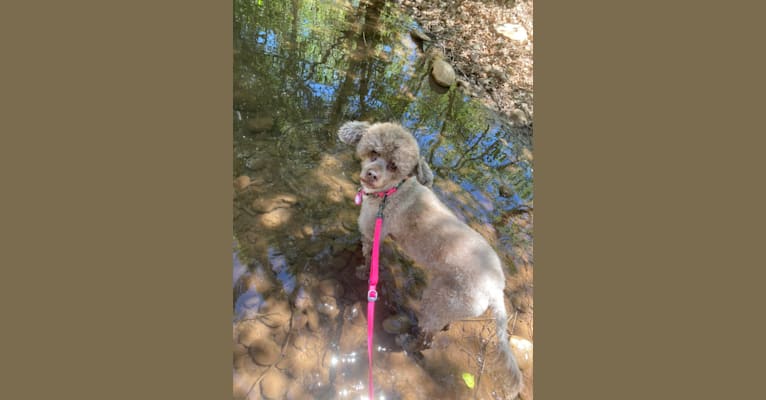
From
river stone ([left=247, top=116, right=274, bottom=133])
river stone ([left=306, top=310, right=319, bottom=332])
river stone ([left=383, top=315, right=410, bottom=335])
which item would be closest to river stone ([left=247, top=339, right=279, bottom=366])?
river stone ([left=306, top=310, right=319, bottom=332])

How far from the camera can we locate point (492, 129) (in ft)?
14.3

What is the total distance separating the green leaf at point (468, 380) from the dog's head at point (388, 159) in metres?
1.42

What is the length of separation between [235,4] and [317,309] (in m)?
2.82

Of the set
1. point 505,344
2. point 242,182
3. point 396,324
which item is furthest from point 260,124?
point 505,344

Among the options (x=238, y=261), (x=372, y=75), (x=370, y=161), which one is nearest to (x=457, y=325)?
(x=370, y=161)

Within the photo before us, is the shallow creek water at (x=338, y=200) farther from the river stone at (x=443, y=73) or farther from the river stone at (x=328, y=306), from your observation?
the river stone at (x=443, y=73)

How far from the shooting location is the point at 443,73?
180 inches

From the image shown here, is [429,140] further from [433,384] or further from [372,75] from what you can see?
[433,384]

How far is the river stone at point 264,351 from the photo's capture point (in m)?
2.47

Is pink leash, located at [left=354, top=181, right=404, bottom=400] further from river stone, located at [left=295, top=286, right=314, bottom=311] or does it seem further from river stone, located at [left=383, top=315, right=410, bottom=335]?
river stone, located at [left=295, top=286, right=314, bottom=311]

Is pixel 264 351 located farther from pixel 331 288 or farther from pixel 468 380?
pixel 468 380

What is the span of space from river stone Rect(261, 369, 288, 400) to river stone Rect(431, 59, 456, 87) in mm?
3504

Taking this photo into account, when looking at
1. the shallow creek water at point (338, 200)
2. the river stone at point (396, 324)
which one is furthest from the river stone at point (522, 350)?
the river stone at point (396, 324)

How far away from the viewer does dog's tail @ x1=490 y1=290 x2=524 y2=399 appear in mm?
2586
